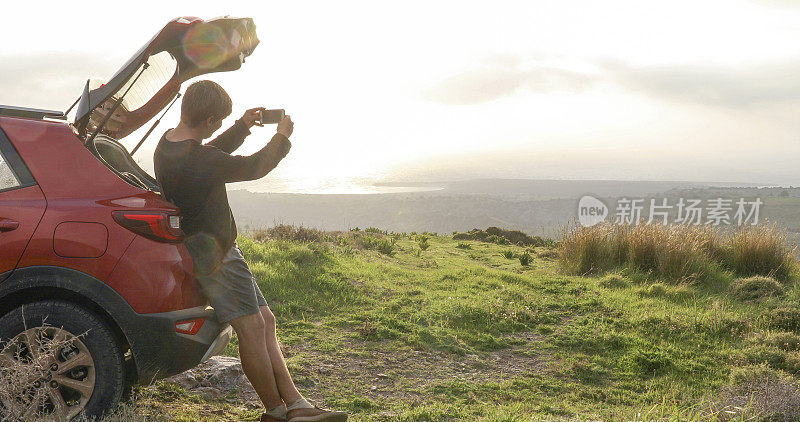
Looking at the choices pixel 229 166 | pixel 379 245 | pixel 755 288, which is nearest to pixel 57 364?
pixel 229 166

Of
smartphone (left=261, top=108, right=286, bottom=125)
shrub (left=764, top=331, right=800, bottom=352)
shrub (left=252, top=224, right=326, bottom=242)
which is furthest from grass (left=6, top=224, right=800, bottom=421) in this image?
shrub (left=252, top=224, right=326, bottom=242)

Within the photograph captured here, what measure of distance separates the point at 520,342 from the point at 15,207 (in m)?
5.62

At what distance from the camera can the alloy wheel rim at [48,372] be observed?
334 cm

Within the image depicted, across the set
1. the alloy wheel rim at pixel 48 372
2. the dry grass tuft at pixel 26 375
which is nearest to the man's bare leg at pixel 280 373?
the alloy wheel rim at pixel 48 372

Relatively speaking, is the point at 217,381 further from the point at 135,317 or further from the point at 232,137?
the point at 232,137

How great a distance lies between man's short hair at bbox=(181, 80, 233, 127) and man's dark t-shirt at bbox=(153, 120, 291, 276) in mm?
158

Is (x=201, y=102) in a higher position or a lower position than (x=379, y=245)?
higher

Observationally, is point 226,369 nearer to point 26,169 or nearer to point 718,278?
point 26,169

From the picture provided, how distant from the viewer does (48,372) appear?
341cm

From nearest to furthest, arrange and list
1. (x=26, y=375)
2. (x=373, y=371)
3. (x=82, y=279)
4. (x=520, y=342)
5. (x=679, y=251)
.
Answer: (x=26, y=375)
(x=82, y=279)
(x=373, y=371)
(x=520, y=342)
(x=679, y=251)

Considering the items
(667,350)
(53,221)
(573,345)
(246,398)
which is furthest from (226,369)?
(667,350)

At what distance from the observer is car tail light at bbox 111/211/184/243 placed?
348 centimetres

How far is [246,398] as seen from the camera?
192 inches

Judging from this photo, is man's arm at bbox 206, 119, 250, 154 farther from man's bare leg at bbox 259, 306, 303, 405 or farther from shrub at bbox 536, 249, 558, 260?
shrub at bbox 536, 249, 558, 260
